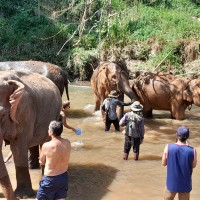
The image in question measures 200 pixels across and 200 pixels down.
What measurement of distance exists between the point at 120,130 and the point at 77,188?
13.6 ft

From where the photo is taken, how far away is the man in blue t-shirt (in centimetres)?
557

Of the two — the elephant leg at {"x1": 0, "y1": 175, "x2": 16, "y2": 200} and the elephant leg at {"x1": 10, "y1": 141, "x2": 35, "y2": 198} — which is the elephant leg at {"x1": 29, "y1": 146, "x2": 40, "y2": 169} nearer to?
the elephant leg at {"x1": 10, "y1": 141, "x2": 35, "y2": 198}

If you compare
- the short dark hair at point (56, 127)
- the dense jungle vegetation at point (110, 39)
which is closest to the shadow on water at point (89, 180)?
the short dark hair at point (56, 127)

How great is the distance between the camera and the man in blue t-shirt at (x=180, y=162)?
5.57 meters

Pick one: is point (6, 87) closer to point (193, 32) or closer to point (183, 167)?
point (183, 167)

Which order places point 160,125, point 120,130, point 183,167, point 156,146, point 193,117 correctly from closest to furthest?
point 183,167
point 156,146
point 120,130
point 160,125
point 193,117

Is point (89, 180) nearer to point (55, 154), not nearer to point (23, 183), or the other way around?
point (23, 183)

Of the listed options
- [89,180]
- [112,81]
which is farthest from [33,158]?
[112,81]

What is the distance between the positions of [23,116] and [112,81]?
6.15m

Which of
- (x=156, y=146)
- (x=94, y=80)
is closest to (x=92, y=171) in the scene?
(x=156, y=146)

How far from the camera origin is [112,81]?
494 inches

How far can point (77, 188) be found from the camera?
24.9 feet

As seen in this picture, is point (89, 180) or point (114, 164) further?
point (114, 164)

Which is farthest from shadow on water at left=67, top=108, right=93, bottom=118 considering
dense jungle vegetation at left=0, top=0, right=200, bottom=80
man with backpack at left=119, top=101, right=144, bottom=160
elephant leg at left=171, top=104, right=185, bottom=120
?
dense jungle vegetation at left=0, top=0, right=200, bottom=80
